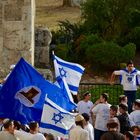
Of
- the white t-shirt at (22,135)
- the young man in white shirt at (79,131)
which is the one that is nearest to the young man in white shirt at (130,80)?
the young man in white shirt at (79,131)

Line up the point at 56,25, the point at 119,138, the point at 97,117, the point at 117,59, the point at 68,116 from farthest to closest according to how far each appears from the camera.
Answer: the point at 56,25
the point at 117,59
the point at 97,117
the point at 68,116
the point at 119,138

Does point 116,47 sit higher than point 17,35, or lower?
lower

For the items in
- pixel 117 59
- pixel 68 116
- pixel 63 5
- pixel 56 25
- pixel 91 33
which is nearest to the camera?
pixel 68 116

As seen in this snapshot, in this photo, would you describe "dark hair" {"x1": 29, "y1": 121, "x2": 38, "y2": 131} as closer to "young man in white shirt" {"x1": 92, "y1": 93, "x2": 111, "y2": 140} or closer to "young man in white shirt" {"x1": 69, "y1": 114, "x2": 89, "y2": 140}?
"young man in white shirt" {"x1": 69, "y1": 114, "x2": 89, "y2": 140}

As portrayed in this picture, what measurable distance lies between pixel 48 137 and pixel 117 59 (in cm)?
1158

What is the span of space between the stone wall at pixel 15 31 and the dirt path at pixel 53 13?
1151 centimetres

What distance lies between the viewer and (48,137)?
33.3 ft

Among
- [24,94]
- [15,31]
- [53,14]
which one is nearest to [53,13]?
[53,14]

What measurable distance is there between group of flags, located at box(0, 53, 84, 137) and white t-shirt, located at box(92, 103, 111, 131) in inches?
58.0

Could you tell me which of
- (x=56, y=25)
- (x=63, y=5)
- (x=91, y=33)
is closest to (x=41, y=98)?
(x=91, y=33)

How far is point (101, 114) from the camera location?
493 inches

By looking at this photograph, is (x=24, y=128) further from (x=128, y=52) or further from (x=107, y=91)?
(x=128, y=52)

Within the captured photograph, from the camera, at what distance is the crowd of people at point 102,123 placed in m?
10.1

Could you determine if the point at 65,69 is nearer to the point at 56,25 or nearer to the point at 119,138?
the point at 119,138
